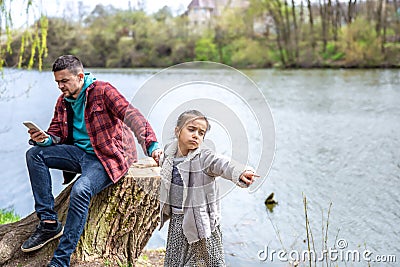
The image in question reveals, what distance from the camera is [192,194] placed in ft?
6.48

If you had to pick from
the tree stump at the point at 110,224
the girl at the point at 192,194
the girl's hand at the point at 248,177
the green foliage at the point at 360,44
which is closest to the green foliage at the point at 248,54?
the green foliage at the point at 360,44

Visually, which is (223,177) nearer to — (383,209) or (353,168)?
(383,209)

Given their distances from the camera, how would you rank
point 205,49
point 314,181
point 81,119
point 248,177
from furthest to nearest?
point 205,49 → point 314,181 → point 81,119 → point 248,177

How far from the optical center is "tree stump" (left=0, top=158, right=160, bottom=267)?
2.46 m

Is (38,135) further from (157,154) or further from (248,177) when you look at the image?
(248,177)

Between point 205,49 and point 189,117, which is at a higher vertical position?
point 189,117

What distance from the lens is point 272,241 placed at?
4.36 meters

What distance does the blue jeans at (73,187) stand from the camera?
7.52 feet

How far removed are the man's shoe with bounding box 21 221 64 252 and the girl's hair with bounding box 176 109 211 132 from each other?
80 cm

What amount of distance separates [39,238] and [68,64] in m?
0.74

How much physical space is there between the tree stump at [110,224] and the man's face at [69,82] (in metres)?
0.42

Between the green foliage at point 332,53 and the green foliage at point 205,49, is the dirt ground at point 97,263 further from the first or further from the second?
the green foliage at point 332,53

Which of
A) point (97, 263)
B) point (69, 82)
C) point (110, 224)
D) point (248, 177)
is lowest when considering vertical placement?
point (97, 263)

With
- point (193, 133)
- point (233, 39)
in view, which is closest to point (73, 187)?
point (193, 133)
